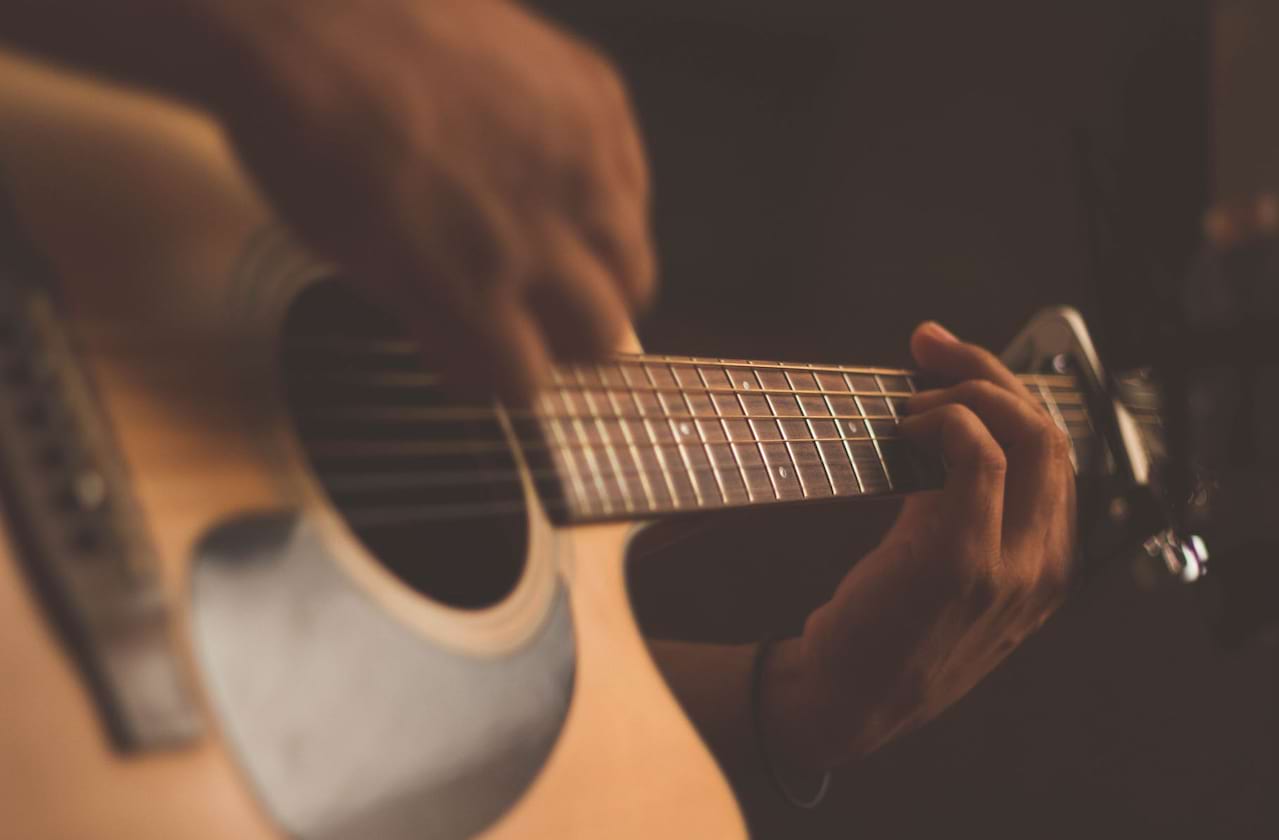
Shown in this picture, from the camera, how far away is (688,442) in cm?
48

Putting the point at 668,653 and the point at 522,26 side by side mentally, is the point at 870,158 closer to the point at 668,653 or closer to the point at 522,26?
the point at 668,653

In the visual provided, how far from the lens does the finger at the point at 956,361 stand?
70cm

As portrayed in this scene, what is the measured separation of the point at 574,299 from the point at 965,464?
0.43m

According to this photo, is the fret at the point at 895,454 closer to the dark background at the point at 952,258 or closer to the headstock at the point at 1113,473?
the dark background at the point at 952,258

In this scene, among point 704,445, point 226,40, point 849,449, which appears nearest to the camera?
point 226,40

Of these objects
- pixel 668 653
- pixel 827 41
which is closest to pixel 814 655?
pixel 668 653

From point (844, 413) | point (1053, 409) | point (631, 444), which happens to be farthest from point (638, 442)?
point (1053, 409)

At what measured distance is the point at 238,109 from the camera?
0.26 m

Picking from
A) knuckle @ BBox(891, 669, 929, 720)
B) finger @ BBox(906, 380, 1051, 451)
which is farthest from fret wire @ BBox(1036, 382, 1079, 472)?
knuckle @ BBox(891, 669, 929, 720)

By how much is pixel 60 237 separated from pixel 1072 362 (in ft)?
2.73

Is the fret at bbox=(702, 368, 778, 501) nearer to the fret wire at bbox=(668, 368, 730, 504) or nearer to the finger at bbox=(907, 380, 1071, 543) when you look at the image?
the fret wire at bbox=(668, 368, 730, 504)

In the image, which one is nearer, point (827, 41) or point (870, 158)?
point (827, 41)

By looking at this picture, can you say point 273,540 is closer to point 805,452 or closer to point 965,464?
point 805,452

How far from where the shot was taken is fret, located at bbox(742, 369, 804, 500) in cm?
53
